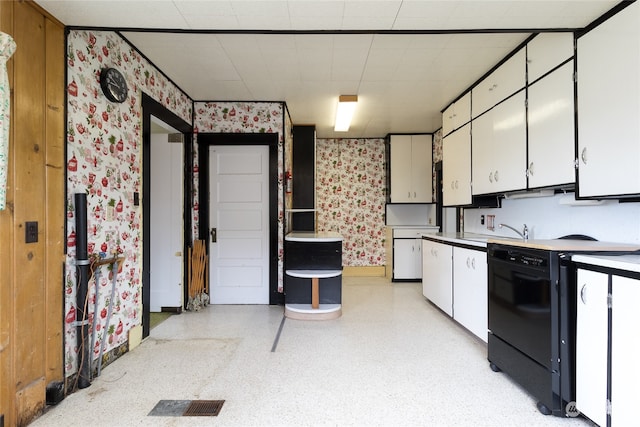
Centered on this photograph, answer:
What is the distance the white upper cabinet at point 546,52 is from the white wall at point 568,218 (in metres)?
0.97

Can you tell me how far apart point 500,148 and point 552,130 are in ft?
2.42

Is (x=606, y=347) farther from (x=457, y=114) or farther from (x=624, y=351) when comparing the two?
(x=457, y=114)

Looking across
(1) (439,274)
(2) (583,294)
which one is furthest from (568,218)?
(1) (439,274)

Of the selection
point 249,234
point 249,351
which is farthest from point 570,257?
point 249,234

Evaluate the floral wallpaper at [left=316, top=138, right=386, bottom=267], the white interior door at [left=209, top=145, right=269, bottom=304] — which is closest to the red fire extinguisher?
the white interior door at [left=209, top=145, right=269, bottom=304]

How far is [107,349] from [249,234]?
2178 mm

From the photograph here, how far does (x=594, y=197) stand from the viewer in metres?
2.23

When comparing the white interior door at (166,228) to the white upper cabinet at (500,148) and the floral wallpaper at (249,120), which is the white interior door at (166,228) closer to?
the floral wallpaper at (249,120)

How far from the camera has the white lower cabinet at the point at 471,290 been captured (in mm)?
2990

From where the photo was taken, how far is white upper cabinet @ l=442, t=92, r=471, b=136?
4078 millimetres

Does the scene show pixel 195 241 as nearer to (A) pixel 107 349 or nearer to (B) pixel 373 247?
(A) pixel 107 349

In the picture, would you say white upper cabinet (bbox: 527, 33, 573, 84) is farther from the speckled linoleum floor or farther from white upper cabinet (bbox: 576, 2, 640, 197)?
the speckled linoleum floor

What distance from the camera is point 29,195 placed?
6.56 ft

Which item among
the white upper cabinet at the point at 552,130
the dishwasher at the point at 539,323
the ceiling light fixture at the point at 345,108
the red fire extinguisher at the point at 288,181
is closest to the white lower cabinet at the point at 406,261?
the red fire extinguisher at the point at 288,181
